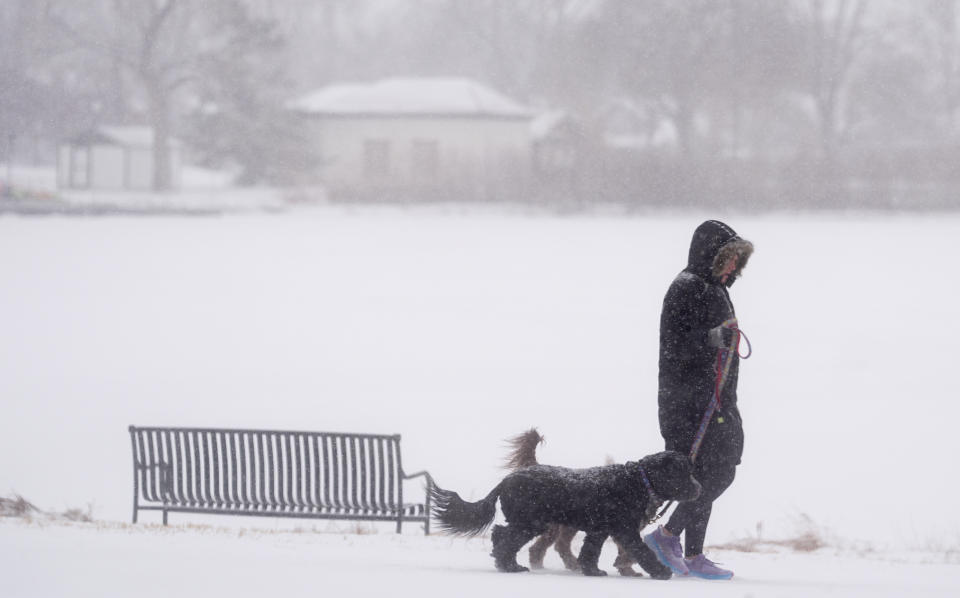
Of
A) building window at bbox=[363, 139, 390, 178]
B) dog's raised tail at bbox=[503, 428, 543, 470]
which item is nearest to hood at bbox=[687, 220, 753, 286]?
dog's raised tail at bbox=[503, 428, 543, 470]

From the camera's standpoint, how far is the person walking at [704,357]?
5.51 meters

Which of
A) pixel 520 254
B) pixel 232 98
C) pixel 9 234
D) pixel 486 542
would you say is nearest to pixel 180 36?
pixel 232 98

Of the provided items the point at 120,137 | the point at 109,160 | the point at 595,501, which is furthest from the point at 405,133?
the point at 595,501

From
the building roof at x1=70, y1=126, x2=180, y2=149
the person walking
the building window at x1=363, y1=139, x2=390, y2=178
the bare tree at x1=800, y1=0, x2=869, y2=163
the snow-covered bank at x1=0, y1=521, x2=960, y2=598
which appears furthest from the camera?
the bare tree at x1=800, y1=0, x2=869, y2=163

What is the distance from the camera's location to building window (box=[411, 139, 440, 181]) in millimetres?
48406

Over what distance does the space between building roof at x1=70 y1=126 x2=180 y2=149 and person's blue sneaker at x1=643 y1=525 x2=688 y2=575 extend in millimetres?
43773

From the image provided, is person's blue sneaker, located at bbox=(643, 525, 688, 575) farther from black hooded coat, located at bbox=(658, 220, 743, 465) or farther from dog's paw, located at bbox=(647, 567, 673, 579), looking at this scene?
black hooded coat, located at bbox=(658, 220, 743, 465)

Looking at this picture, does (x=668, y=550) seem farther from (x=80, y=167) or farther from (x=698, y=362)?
(x=80, y=167)

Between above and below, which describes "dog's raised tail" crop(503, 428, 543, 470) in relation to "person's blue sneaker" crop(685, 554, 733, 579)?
above

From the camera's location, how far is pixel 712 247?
18.2ft

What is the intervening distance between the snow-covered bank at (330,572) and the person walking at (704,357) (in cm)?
59

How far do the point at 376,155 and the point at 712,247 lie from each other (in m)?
45.2

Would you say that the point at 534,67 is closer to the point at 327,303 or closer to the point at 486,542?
the point at 327,303

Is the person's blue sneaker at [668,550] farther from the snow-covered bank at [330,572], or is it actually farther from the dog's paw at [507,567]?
the dog's paw at [507,567]
